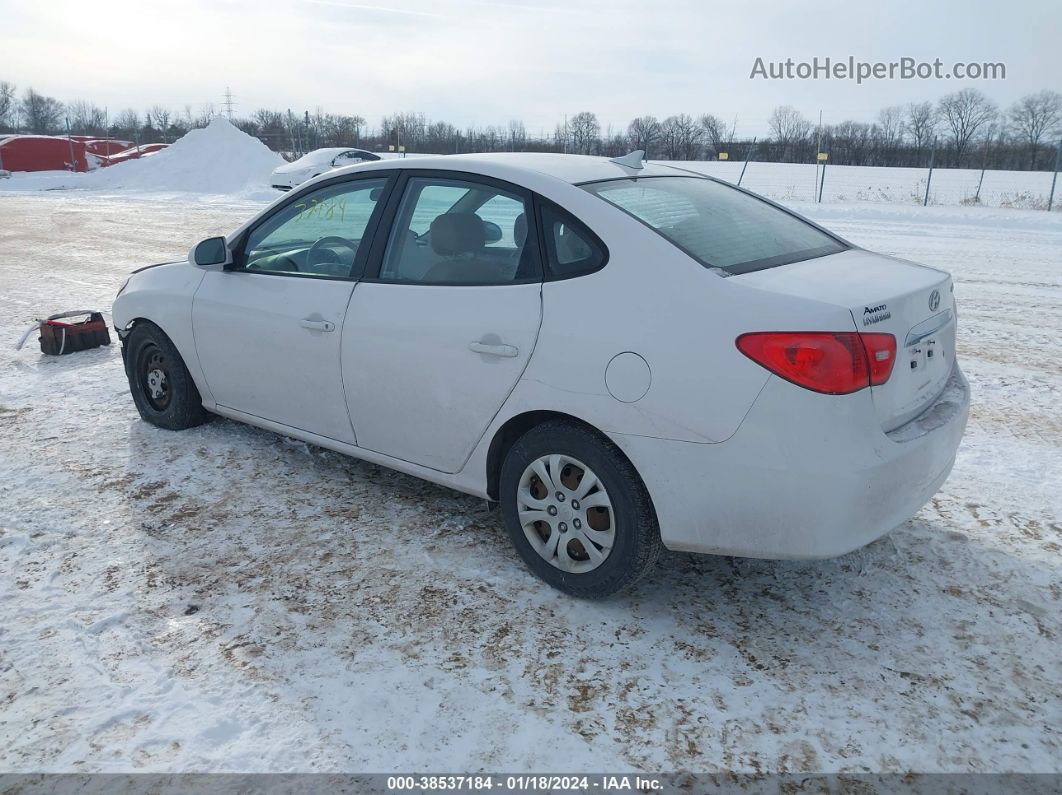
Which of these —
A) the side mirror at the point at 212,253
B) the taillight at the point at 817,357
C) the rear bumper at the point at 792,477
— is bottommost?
the rear bumper at the point at 792,477

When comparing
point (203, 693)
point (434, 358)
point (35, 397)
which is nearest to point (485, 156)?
point (434, 358)

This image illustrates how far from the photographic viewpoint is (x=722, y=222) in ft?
11.2

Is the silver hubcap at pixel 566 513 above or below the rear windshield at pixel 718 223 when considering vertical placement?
below

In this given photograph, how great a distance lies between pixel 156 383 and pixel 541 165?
9.50 feet

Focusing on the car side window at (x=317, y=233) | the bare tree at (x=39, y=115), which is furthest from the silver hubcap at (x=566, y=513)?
the bare tree at (x=39, y=115)

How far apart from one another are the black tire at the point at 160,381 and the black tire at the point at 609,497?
251cm

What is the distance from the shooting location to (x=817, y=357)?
8.54 feet

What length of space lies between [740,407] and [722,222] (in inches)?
41.9

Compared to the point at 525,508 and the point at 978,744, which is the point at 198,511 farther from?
the point at 978,744

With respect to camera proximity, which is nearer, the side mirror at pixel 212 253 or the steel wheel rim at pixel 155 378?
the side mirror at pixel 212 253

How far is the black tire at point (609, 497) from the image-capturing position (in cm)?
295

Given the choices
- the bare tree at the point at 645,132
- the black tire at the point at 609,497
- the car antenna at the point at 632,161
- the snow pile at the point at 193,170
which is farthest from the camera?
the bare tree at the point at 645,132

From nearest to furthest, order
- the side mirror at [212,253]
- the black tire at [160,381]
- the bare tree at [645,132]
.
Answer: the side mirror at [212,253], the black tire at [160,381], the bare tree at [645,132]

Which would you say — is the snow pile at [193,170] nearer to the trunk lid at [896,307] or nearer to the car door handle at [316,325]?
the car door handle at [316,325]
